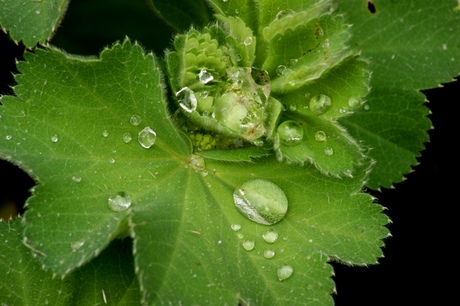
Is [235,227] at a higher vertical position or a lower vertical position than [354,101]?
lower

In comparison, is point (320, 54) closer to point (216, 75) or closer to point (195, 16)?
point (216, 75)

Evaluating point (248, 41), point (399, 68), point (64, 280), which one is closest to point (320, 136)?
point (248, 41)

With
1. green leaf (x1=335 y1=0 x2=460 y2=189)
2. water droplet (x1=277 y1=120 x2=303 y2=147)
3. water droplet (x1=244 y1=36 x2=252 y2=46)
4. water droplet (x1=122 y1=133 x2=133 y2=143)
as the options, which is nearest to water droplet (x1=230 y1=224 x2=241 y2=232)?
water droplet (x1=277 y1=120 x2=303 y2=147)

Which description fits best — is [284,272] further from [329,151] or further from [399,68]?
[399,68]

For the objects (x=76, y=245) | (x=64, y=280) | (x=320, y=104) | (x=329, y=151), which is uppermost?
(x=320, y=104)

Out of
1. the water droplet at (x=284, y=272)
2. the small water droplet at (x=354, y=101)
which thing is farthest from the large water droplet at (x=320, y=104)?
the water droplet at (x=284, y=272)

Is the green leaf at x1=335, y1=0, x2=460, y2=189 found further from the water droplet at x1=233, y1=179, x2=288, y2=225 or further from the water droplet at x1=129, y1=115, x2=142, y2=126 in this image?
the water droplet at x1=129, y1=115, x2=142, y2=126
